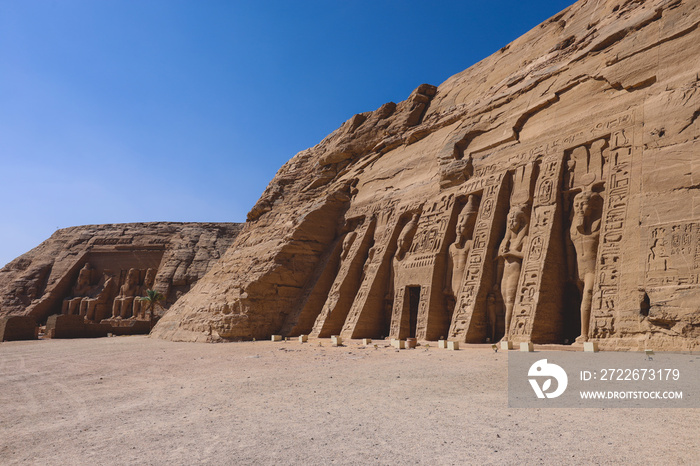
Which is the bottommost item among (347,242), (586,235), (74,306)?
(74,306)

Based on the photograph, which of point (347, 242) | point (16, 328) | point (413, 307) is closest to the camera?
point (413, 307)

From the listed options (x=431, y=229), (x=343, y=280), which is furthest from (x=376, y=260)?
(x=431, y=229)

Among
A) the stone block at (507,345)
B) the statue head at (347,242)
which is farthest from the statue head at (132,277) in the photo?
the stone block at (507,345)

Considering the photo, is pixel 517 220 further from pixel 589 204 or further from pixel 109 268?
pixel 109 268

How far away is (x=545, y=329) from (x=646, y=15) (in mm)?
8076

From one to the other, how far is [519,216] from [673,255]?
400cm

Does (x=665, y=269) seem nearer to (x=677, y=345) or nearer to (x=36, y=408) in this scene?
(x=677, y=345)

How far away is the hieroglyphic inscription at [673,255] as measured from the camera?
8344mm

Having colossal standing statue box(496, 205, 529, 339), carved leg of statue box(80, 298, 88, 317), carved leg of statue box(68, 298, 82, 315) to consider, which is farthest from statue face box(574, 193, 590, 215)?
carved leg of statue box(68, 298, 82, 315)

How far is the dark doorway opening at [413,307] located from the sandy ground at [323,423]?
7.53m

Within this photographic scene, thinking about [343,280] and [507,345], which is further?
[343,280]

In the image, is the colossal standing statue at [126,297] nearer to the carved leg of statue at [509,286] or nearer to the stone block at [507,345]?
the carved leg of statue at [509,286]

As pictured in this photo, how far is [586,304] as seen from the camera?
10.2 m

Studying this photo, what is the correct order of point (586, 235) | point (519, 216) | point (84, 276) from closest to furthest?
1. point (586, 235)
2. point (519, 216)
3. point (84, 276)
